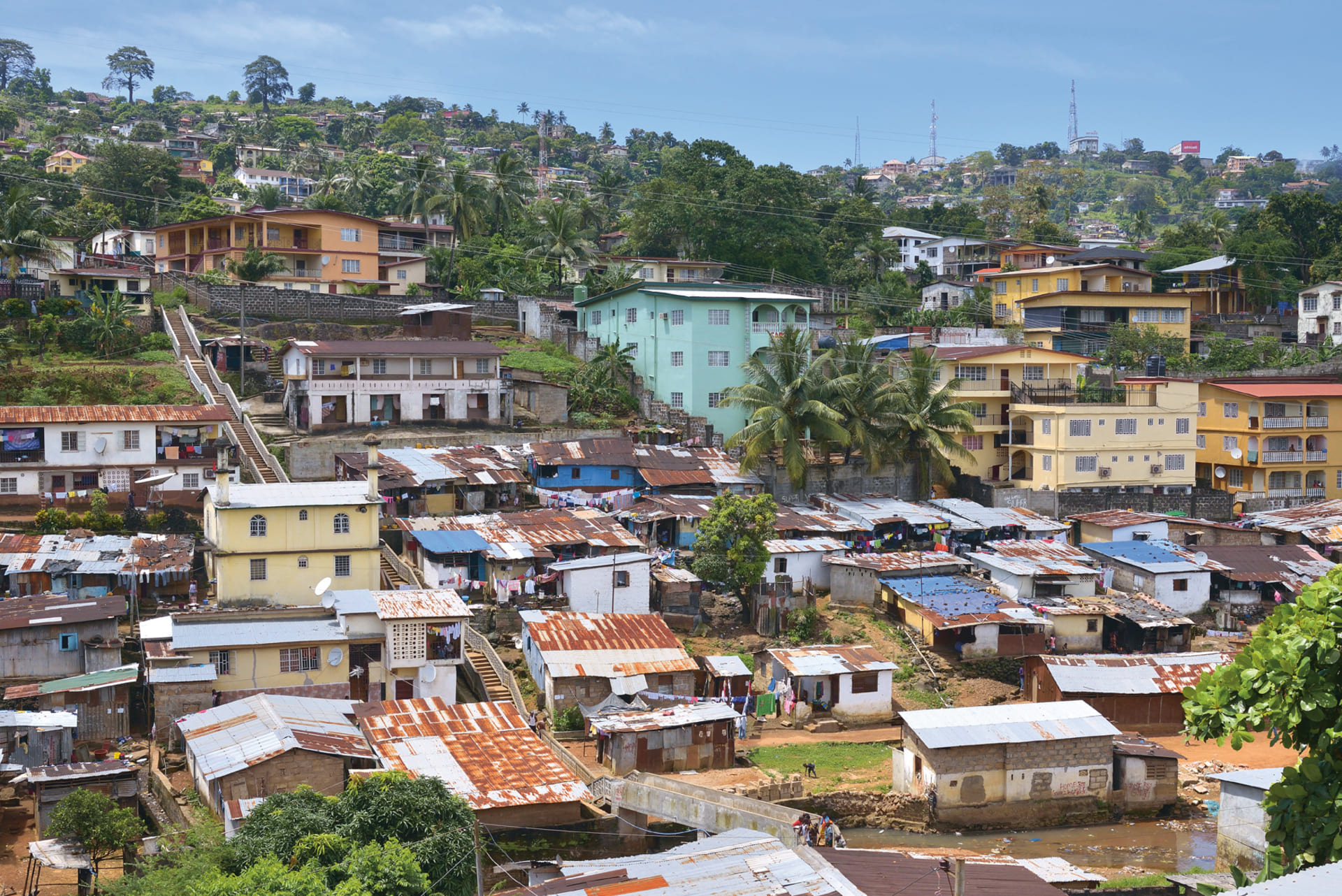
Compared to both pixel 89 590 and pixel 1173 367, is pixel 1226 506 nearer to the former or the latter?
pixel 1173 367

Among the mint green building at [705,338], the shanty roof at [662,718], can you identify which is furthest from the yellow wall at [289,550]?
the mint green building at [705,338]

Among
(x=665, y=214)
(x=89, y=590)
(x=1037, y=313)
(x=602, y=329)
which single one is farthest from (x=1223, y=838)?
(x=665, y=214)

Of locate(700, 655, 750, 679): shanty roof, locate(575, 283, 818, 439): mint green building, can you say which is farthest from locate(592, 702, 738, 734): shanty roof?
locate(575, 283, 818, 439): mint green building

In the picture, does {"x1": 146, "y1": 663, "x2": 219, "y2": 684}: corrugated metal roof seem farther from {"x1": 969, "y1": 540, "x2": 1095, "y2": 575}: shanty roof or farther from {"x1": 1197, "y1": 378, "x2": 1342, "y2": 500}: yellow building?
{"x1": 1197, "y1": 378, "x2": 1342, "y2": 500}: yellow building

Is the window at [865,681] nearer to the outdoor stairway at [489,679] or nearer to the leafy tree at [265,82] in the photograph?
the outdoor stairway at [489,679]

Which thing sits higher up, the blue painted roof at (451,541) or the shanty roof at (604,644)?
the blue painted roof at (451,541)

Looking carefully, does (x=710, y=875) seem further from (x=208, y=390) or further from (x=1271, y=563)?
(x=208, y=390)
